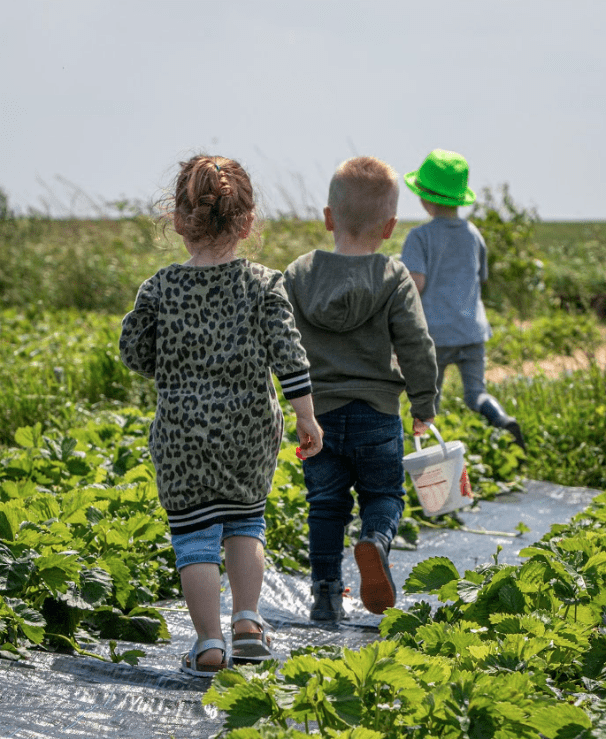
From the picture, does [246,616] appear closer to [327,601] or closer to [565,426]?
[327,601]

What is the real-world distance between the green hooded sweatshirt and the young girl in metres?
0.49

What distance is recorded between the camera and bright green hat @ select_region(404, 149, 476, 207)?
15.3ft

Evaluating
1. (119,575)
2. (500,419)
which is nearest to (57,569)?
(119,575)

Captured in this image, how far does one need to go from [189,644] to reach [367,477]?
814 mm

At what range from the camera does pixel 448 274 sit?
500 centimetres

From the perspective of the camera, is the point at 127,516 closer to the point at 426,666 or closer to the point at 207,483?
the point at 207,483

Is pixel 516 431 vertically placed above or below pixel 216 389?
below

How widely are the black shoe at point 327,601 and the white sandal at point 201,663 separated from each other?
622 millimetres

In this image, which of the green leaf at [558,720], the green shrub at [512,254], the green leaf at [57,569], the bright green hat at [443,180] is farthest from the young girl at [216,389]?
the green shrub at [512,254]

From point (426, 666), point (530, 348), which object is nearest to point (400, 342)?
point (426, 666)

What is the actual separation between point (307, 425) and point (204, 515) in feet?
1.22

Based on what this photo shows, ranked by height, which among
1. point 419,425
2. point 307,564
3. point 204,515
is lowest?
point 307,564

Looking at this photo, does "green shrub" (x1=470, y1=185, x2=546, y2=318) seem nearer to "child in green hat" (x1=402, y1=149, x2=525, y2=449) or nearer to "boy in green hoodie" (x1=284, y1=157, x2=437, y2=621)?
"child in green hat" (x1=402, y1=149, x2=525, y2=449)

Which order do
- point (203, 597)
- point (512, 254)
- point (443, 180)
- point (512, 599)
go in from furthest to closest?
point (512, 254), point (443, 180), point (203, 597), point (512, 599)
